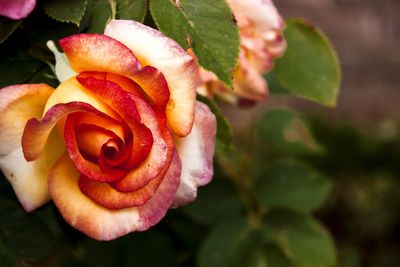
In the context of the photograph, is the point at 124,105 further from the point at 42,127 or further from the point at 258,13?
the point at 258,13

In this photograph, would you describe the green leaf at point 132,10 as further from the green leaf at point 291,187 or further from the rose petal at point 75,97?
the green leaf at point 291,187

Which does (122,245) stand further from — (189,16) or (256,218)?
(189,16)

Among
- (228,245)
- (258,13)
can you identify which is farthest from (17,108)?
(228,245)

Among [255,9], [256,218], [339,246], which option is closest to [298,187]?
[256,218]

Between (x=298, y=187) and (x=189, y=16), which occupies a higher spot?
(x=189, y=16)

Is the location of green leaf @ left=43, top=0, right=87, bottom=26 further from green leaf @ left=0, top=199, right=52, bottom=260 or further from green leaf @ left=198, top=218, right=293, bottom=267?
green leaf @ left=198, top=218, right=293, bottom=267

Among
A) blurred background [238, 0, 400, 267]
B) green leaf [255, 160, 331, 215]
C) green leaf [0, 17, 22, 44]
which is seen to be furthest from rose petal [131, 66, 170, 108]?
blurred background [238, 0, 400, 267]
